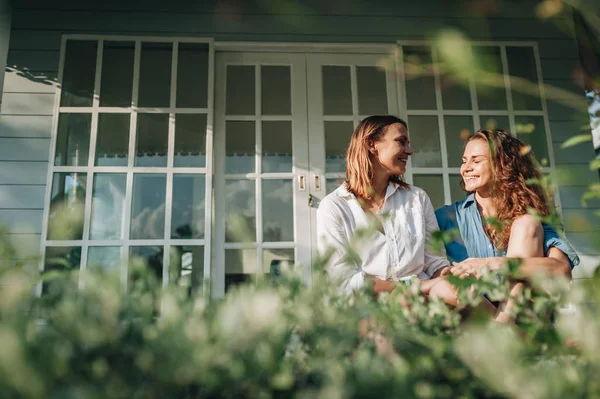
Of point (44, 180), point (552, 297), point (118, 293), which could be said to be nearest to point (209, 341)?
point (118, 293)

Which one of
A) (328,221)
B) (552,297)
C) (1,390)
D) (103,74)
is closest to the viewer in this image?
(1,390)

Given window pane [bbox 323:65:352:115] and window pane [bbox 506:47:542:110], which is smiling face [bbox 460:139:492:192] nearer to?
window pane [bbox 323:65:352:115]

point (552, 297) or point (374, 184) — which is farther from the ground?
point (374, 184)

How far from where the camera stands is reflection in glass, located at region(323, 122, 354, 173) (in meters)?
3.81

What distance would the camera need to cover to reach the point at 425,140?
3879 mm

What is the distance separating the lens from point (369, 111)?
3.97 metres

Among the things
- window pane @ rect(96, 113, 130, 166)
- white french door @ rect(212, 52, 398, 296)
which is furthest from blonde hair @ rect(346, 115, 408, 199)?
window pane @ rect(96, 113, 130, 166)

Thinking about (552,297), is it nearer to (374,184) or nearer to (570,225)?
(570,225)

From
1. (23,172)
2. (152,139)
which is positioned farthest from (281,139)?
(23,172)

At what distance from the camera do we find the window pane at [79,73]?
3.69m

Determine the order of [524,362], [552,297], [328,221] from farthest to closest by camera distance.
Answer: [328,221] → [552,297] → [524,362]

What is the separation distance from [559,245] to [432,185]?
72.7 inches

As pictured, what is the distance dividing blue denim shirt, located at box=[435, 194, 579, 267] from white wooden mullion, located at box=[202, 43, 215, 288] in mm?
1620

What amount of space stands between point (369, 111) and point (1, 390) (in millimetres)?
3702
